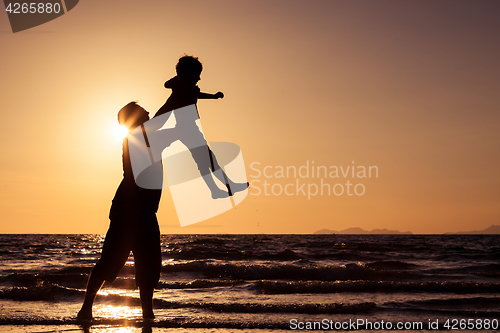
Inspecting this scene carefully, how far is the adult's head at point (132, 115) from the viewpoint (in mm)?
3580

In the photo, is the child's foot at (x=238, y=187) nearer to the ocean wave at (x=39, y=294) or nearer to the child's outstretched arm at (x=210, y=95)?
the child's outstretched arm at (x=210, y=95)

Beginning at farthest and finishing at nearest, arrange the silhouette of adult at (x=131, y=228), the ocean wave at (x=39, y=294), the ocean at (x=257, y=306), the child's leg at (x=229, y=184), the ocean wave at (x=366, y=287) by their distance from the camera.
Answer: the ocean wave at (x=366, y=287), the ocean wave at (x=39, y=294), the ocean at (x=257, y=306), the silhouette of adult at (x=131, y=228), the child's leg at (x=229, y=184)

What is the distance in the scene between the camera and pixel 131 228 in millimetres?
3592

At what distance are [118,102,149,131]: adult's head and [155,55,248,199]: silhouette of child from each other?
195mm

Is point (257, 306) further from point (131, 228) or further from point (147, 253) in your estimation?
point (131, 228)

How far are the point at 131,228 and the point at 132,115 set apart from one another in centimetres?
101

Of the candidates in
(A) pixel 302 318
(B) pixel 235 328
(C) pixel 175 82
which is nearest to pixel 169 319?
(B) pixel 235 328

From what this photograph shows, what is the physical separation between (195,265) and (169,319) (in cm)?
873

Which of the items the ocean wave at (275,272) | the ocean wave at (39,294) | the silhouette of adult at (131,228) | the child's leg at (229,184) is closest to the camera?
the child's leg at (229,184)

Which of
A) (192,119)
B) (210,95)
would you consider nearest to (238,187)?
(192,119)

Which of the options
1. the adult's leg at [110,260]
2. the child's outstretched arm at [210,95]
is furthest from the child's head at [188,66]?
the adult's leg at [110,260]

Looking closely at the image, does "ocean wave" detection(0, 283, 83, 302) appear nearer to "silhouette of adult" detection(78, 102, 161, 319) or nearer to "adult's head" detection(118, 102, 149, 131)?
"silhouette of adult" detection(78, 102, 161, 319)

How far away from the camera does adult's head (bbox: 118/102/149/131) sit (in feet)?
11.7

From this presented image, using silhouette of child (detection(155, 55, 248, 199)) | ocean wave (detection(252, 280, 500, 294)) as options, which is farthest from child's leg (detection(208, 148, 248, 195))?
ocean wave (detection(252, 280, 500, 294))
